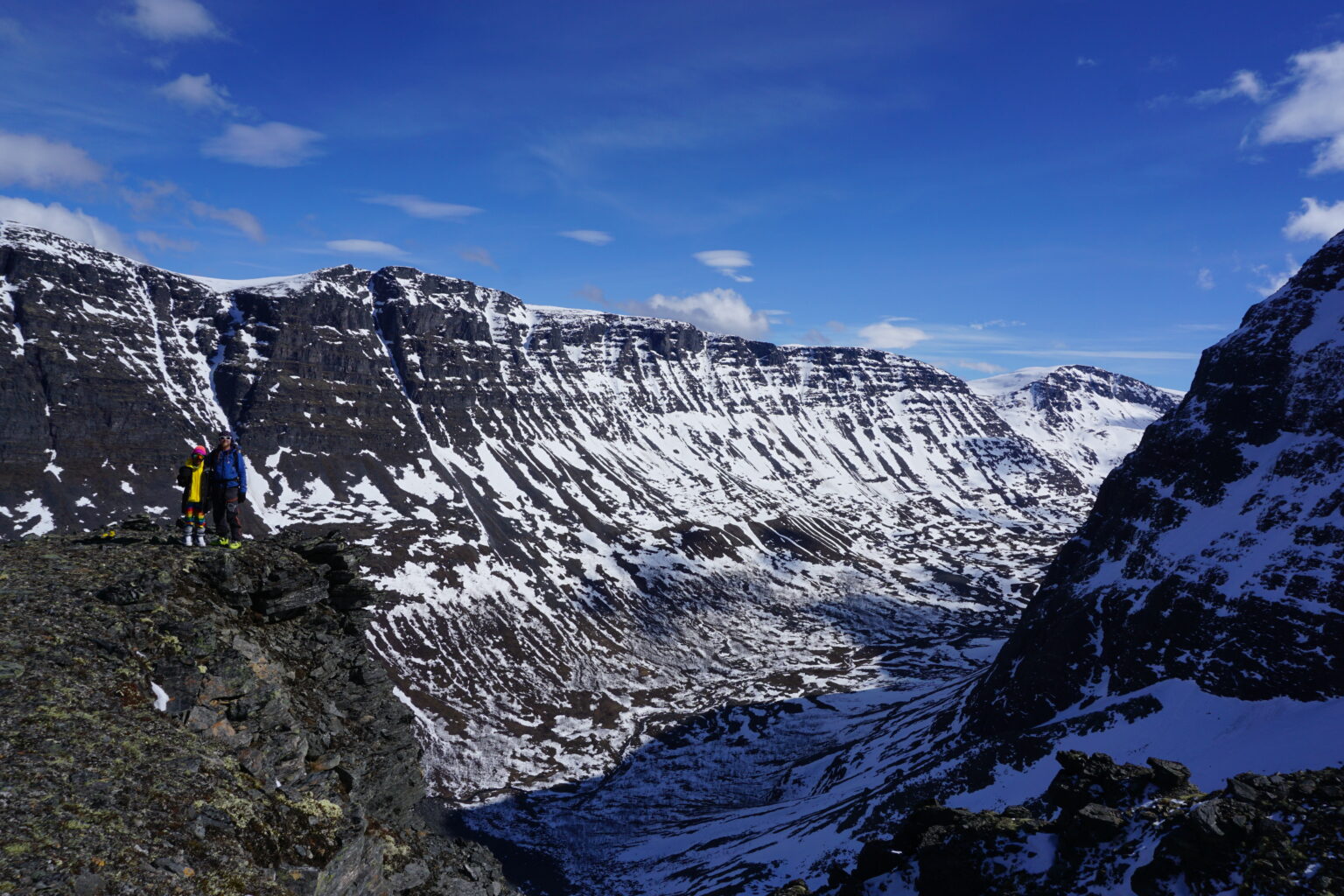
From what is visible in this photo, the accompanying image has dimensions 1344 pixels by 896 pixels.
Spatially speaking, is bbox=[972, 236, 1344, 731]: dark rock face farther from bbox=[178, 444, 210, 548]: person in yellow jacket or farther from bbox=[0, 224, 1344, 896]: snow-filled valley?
bbox=[178, 444, 210, 548]: person in yellow jacket

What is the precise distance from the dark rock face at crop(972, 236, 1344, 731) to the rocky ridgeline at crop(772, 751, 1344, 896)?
5665 centimetres

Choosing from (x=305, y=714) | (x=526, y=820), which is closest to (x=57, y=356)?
(x=526, y=820)

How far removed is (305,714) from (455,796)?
10674 centimetres

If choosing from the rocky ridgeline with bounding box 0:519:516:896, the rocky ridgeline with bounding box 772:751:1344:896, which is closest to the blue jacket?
the rocky ridgeline with bounding box 0:519:516:896

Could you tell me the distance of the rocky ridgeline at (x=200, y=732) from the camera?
49.9 feet

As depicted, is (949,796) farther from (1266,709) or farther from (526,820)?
(526,820)

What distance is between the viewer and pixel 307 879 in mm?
17750

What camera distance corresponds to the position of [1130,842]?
1203 inches

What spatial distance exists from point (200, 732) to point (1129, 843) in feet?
121

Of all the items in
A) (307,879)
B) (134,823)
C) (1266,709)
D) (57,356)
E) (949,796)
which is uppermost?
(57,356)

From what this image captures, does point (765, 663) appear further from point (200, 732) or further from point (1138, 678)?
point (200, 732)

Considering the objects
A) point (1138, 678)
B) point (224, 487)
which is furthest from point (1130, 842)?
point (1138, 678)

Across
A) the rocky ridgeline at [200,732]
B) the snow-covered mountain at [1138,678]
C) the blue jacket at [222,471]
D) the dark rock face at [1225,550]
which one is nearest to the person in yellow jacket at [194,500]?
the blue jacket at [222,471]

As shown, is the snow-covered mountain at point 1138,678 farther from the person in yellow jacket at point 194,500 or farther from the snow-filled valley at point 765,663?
the person in yellow jacket at point 194,500
